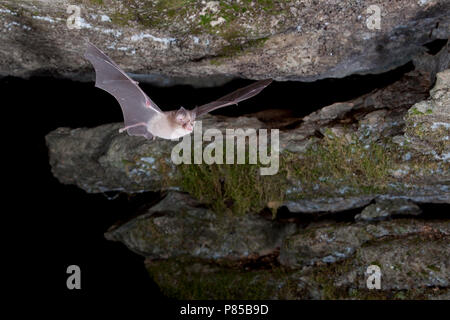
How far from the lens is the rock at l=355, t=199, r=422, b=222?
3.53 m

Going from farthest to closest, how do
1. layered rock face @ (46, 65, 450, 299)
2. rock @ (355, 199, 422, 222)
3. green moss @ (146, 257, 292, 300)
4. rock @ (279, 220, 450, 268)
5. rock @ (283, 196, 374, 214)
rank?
green moss @ (146, 257, 292, 300), rock @ (283, 196, 374, 214), rock @ (355, 199, 422, 222), rock @ (279, 220, 450, 268), layered rock face @ (46, 65, 450, 299)

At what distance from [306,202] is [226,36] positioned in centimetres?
191

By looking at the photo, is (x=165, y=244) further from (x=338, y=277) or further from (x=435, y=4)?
(x=435, y=4)

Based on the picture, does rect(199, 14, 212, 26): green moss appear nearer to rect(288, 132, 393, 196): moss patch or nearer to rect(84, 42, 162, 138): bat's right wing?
rect(84, 42, 162, 138): bat's right wing

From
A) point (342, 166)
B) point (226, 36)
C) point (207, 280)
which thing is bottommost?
point (207, 280)

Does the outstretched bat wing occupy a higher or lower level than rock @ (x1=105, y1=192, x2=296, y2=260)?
higher

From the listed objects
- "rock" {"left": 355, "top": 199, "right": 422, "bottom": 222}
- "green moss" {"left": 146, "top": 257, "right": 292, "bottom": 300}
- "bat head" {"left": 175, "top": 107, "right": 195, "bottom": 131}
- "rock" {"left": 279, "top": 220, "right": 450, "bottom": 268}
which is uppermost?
"bat head" {"left": 175, "top": 107, "right": 195, "bottom": 131}

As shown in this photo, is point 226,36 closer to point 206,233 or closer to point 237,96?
point 237,96

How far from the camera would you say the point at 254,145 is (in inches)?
135

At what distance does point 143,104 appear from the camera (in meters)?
3.01

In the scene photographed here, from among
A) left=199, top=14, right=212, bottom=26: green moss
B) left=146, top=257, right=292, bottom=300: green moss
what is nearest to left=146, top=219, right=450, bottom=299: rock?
left=146, top=257, right=292, bottom=300: green moss

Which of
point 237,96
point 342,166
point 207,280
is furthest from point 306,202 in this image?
point 237,96

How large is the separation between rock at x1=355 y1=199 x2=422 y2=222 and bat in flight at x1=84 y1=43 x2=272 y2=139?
5.50ft

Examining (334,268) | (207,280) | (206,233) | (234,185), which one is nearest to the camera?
(334,268)
